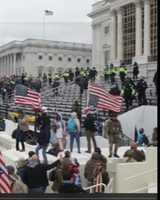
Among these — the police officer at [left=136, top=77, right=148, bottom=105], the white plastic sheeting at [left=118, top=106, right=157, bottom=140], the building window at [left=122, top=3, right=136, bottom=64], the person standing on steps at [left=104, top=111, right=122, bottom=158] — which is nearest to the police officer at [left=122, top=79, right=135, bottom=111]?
the police officer at [left=136, top=77, right=148, bottom=105]

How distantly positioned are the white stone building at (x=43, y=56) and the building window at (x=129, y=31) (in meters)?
13.8

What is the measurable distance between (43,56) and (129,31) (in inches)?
661

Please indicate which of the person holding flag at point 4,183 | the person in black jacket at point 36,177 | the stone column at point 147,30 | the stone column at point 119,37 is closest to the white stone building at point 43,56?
the stone column at point 119,37

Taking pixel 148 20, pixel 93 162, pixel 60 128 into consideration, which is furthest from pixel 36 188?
pixel 148 20

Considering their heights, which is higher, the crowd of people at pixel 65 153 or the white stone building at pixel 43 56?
the white stone building at pixel 43 56

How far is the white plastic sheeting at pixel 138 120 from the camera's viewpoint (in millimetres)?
20938

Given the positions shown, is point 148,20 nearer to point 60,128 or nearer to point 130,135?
point 130,135

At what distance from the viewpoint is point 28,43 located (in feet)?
209

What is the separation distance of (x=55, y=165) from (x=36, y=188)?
1.97 ft

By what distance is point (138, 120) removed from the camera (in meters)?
21.5

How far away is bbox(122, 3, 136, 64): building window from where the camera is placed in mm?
Result: 45531

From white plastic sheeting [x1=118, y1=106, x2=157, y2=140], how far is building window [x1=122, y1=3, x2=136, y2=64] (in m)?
23.9

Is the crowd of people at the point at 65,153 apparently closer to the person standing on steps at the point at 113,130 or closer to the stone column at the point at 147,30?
the person standing on steps at the point at 113,130

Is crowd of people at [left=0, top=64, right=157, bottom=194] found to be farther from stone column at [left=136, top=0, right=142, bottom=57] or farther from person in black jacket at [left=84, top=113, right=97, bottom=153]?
stone column at [left=136, top=0, right=142, bottom=57]
